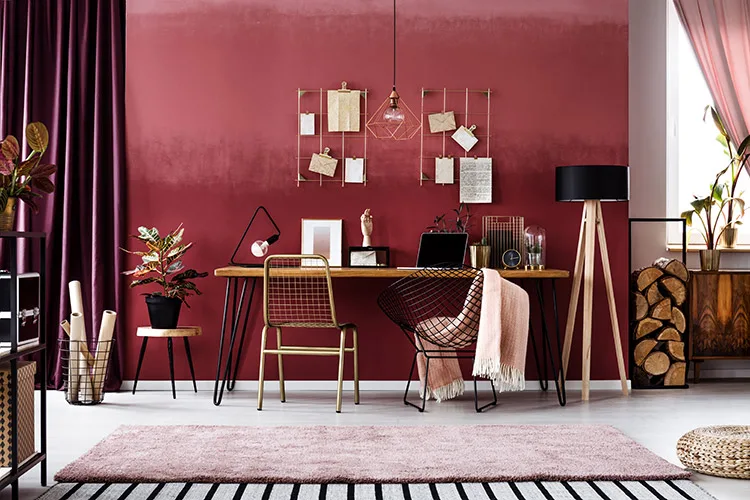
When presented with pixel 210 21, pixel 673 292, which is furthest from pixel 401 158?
pixel 673 292

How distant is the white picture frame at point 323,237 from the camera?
516cm

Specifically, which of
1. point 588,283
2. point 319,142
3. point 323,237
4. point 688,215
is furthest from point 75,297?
point 688,215

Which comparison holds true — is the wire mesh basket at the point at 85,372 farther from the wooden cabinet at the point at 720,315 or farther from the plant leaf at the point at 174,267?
the wooden cabinet at the point at 720,315

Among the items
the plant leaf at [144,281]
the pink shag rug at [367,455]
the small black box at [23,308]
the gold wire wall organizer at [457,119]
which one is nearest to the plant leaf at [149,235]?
the plant leaf at [144,281]

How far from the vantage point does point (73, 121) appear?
5.17m

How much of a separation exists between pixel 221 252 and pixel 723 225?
3516 millimetres

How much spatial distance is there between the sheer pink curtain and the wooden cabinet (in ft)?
3.30

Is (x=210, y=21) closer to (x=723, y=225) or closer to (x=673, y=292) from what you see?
(x=673, y=292)

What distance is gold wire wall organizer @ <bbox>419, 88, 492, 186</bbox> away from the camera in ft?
17.1

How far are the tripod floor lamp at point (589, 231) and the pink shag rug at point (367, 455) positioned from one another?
111 centimetres

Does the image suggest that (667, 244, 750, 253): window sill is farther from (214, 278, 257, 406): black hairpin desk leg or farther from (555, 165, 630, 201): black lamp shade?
(214, 278, 257, 406): black hairpin desk leg

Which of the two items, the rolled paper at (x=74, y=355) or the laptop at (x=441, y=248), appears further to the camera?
the laptop at (x=441, y=248)

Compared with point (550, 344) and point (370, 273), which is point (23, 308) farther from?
point (550, 344)

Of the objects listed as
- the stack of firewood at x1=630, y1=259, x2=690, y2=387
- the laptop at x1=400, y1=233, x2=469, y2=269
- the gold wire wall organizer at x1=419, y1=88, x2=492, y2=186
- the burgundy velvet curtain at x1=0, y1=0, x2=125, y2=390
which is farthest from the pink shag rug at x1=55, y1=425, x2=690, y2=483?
the gold wire wall organizer at x1=419, y1=88, x2=492, y2=186
